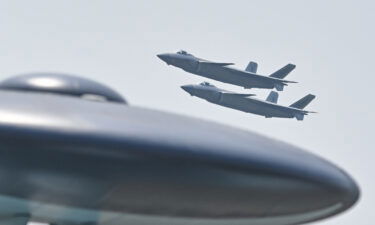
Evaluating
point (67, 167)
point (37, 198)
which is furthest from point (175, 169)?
point (37, 198)

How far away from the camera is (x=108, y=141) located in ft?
46.9

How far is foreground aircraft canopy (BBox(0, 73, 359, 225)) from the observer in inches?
565

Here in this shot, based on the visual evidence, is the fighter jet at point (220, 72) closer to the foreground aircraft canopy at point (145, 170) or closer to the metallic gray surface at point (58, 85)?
the metallic gray surface at point (58, 85)

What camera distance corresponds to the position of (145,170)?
14.4 meters

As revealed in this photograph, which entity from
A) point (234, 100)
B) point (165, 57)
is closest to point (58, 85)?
point (165, 57)

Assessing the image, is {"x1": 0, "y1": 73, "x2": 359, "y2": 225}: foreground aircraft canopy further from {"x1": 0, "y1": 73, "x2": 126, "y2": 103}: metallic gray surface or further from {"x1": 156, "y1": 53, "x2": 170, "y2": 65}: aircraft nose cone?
{"x1": 156, "y1": 53, "x2": 170, "y2": 65}: aircraft nose cone

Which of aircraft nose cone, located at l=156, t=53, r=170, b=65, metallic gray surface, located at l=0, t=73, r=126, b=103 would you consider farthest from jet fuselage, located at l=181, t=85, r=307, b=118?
metallic gray surface, located at l=0, t=73, r=126, b=103

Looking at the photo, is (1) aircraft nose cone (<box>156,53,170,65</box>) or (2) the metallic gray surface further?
(1) aircraft nose cone (<box>156,53,170,65</box>)

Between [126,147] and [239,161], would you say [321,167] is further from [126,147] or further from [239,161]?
[126,147]

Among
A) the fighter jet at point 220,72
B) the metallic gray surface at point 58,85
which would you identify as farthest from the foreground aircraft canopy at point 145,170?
the fighter jet at point 220,72

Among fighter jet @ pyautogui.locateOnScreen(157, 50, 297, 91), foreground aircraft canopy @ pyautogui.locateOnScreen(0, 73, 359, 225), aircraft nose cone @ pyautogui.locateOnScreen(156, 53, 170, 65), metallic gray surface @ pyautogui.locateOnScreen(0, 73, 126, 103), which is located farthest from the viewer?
fighter jet @ pyautogui.locateOnScreen(157, 50, 297, 91)

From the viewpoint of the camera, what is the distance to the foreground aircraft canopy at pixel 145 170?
14344mm

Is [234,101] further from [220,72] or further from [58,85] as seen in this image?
[58,85]

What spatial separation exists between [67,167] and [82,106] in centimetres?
197
